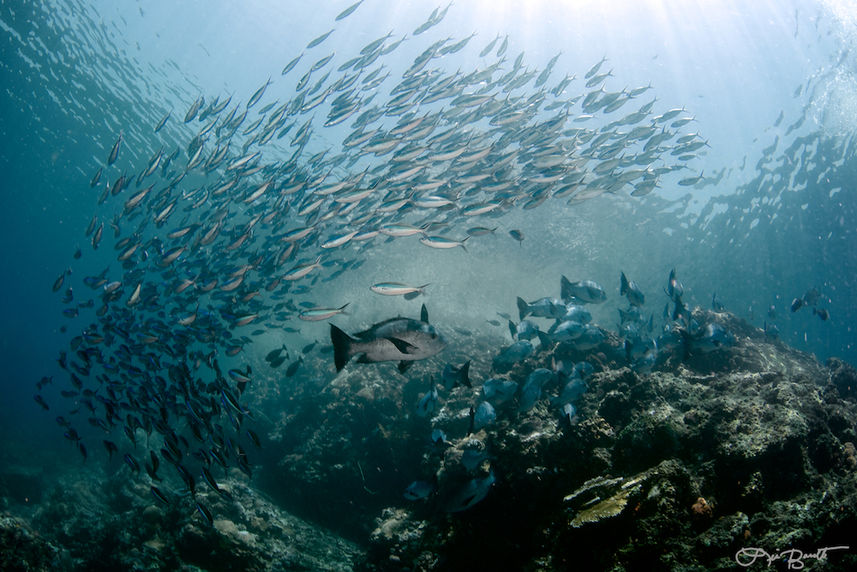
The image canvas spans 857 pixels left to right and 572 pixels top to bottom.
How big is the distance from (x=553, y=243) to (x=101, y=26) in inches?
1132

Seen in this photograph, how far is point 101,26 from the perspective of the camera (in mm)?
17094

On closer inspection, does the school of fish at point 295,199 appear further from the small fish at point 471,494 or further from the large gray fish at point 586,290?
the small fish at point 471,494

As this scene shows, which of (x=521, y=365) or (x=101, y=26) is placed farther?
(x=101, y=26)

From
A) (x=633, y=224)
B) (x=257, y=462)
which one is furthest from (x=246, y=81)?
(x=633, y=224)

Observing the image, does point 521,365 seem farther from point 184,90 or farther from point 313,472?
point 184,90

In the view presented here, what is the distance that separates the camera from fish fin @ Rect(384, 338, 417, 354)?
2562mm

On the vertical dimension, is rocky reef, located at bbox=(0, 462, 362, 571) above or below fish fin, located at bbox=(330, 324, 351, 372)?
below
